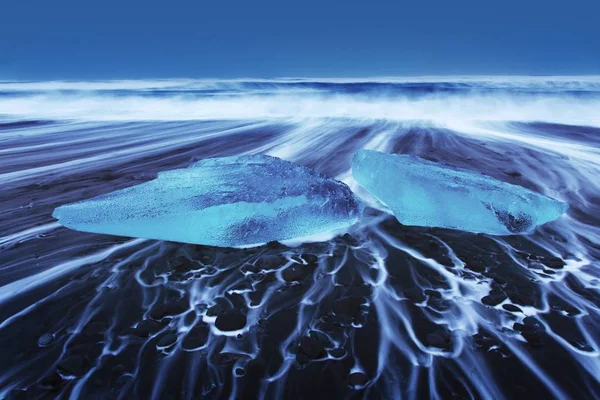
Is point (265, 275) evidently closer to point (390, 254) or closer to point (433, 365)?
point (390, 254)

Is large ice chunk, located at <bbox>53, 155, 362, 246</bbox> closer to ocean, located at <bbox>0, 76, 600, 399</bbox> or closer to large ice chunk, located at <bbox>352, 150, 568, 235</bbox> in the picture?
ocean, located at <bbox>0, 76, 600, 399</bbox>

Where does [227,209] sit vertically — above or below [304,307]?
above

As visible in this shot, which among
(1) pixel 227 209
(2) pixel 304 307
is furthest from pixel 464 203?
(1) pixel 227 209

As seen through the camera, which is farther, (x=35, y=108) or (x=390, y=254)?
(x=35, y=108)

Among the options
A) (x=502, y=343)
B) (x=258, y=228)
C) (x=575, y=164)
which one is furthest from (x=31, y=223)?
(x=575, y=164)

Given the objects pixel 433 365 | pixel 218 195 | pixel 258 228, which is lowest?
pixel 433 365

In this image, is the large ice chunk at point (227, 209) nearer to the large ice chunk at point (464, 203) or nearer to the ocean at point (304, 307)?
the ocean at point (304, 307)

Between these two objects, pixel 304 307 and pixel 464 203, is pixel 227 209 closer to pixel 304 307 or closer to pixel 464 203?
pixel 304 307
